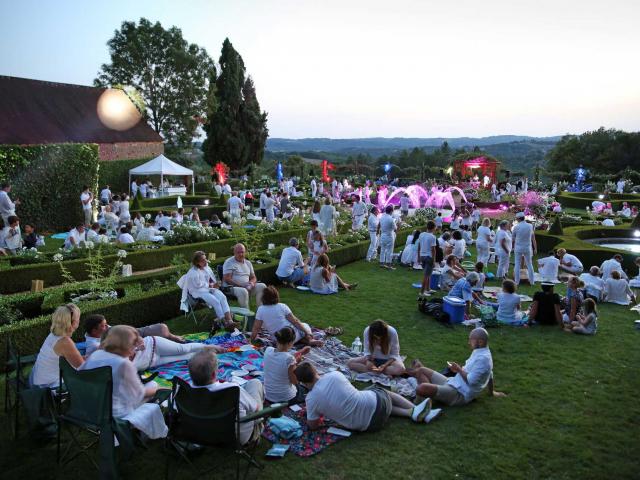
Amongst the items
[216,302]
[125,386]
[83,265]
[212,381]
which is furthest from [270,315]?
[83,265]

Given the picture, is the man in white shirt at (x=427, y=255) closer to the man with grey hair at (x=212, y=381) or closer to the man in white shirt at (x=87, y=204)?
the man with grey hair at (x=212, y=381)

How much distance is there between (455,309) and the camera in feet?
31.9

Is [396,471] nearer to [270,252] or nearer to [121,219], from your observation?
[270,252]

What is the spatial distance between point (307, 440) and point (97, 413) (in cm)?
212

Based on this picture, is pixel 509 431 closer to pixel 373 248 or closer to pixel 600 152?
pixel 373 248

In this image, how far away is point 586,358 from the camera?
8195 mm

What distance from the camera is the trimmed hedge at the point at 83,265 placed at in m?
11.7

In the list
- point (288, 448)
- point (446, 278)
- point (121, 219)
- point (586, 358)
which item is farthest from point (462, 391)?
point (121, 219)

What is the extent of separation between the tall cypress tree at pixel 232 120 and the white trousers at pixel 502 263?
39595 millimetres

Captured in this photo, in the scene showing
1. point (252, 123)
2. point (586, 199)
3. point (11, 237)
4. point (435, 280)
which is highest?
point (252, 123)

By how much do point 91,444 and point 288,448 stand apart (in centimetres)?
195

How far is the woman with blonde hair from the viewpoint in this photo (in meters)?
5.58

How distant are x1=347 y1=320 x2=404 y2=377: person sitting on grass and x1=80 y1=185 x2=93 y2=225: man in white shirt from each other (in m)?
16.6

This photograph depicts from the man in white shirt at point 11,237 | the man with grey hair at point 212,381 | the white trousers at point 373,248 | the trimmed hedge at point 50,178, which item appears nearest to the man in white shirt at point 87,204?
the trimmed hedge at point 50,178
